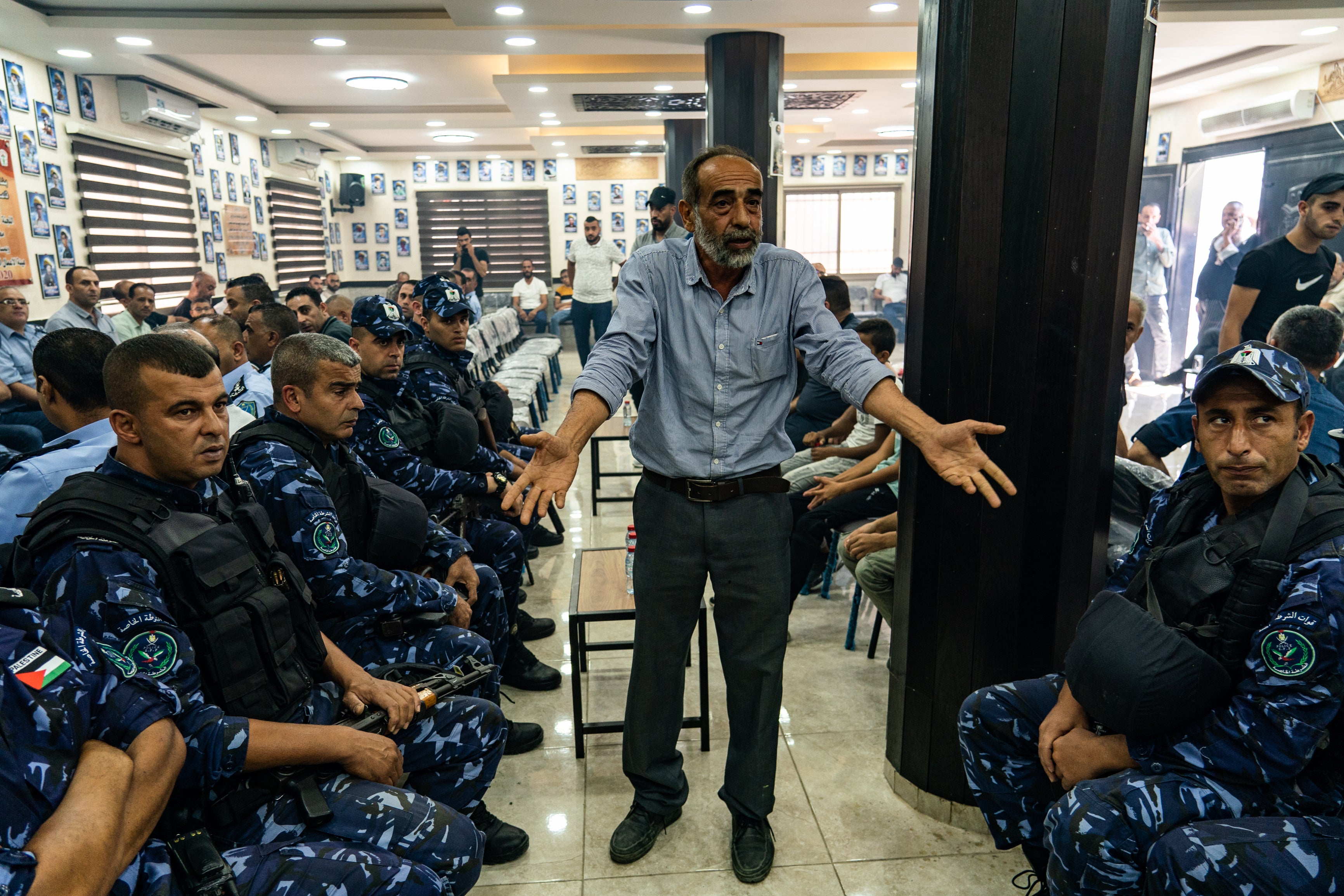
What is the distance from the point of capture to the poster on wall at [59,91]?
260 inches

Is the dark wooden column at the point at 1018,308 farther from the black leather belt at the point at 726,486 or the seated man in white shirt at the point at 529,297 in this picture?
the seated man in white shirt at the point at 529,297

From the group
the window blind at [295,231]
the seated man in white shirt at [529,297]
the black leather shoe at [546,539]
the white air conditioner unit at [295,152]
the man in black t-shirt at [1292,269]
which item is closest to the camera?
the man in black t-shirt at [1292,269]

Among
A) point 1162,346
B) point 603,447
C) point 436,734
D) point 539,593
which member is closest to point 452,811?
point 436,734

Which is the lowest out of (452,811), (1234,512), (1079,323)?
(452,811)

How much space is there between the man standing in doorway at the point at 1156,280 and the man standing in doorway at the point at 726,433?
382 inches

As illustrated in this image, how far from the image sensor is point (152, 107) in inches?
294

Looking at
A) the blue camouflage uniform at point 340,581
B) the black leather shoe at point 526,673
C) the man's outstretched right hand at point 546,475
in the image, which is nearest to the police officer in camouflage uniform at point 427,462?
the black leather shoe at point 526,673

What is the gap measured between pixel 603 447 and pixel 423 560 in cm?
444

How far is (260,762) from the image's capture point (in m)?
1.53

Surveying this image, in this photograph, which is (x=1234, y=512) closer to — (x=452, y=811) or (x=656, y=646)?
(x=656, y=646)

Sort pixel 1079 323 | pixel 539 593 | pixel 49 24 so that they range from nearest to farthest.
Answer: pixel 1079 323 < pixel 539 593 < pixel 49 24

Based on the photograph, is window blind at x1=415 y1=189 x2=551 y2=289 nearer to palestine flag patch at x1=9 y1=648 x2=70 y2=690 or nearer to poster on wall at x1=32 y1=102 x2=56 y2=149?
poster on wall at x1=32 y1=102 x2=56 y2=149

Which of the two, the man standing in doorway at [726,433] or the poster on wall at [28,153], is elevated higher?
the poster on wall at [28,153]

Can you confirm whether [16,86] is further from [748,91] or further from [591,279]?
[748,91]
